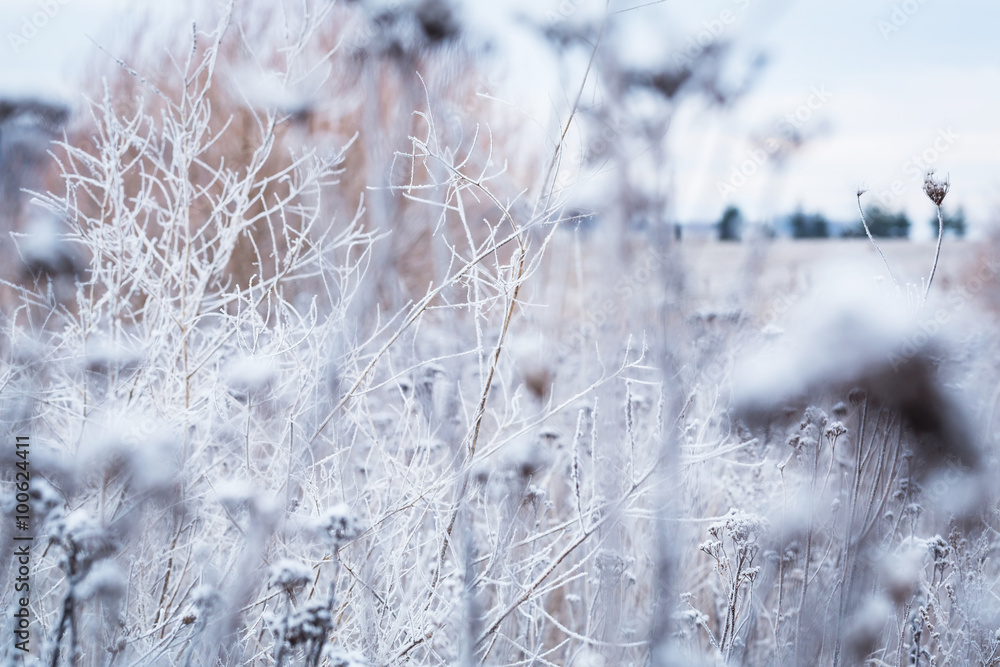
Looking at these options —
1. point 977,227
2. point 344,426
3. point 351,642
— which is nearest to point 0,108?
point 344,426

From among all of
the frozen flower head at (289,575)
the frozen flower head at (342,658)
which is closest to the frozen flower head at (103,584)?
the frozen flower head at (289,575)

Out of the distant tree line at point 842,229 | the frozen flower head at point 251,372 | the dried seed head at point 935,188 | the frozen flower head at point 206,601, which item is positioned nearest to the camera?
the frozen flower head at point 206,601

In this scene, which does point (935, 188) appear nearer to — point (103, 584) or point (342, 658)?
point (342, 658)

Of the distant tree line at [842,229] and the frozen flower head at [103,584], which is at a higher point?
the distant tree line at [842,229]

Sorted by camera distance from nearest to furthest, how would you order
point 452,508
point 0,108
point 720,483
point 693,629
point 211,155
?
point 452,508 < point 693,629 < point 720,483 < point 0,108 < point 211,155

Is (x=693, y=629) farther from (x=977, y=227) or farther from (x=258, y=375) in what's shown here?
(x=977, y=227)

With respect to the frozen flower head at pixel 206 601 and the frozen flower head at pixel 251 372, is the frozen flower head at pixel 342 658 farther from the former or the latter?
the frozen flower head at pixel 251 372

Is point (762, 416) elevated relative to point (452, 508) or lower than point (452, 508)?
elevated

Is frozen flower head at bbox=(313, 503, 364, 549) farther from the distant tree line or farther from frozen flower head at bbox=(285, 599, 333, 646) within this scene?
the distant tree line

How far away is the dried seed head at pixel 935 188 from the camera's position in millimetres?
1773

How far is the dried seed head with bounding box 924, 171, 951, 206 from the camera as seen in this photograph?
1773 mm

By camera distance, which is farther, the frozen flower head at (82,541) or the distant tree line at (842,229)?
the distant tree line at (842,229)

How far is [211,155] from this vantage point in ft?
28.9

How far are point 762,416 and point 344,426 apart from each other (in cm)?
152
